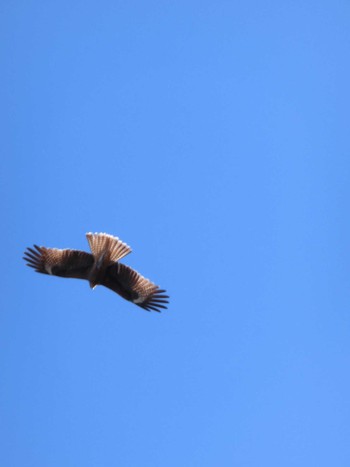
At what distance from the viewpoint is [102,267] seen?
2011cm

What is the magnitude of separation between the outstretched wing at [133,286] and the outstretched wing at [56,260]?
515 millimetres

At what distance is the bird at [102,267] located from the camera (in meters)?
20.0

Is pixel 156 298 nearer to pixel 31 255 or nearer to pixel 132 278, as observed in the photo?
pixel 132 278

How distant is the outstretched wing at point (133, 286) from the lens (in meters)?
20.2

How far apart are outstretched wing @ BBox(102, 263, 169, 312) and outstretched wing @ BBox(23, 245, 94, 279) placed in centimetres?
51

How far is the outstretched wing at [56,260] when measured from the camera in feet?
66.0

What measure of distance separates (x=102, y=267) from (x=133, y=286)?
74 centimetres

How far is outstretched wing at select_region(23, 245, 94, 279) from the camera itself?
66.0ft

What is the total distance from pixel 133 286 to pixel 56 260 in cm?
151

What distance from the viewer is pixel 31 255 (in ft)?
66.0

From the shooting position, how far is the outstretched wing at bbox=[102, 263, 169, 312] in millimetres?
20250

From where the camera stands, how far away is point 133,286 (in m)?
20.4

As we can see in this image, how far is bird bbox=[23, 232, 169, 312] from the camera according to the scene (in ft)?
65.6

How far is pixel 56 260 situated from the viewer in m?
20.2
